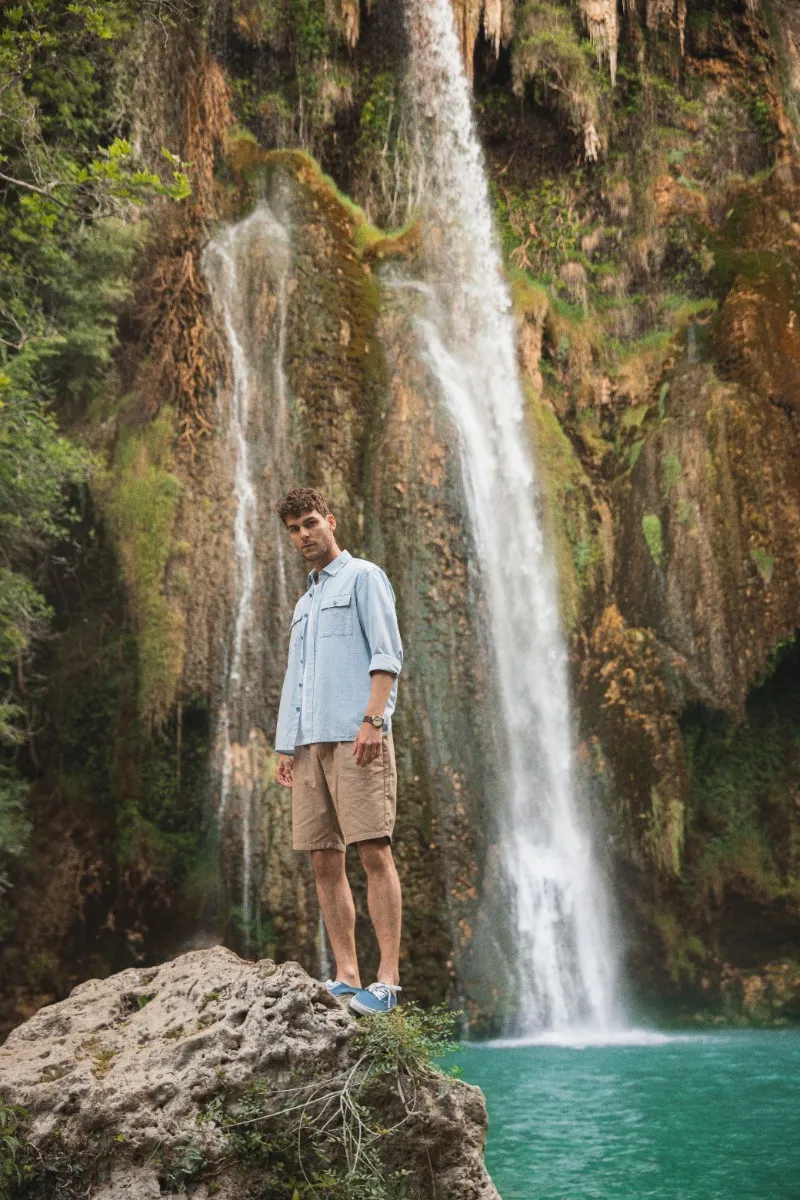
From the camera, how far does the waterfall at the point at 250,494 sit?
917 cm

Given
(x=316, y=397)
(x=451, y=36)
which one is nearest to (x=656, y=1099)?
(x=316, y=397)

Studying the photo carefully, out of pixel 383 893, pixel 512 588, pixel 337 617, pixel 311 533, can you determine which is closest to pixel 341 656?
pixel 337 617

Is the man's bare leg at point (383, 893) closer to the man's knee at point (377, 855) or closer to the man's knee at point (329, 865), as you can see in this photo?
the man's knee at point (377, 855)

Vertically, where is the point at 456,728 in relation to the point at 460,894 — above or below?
above

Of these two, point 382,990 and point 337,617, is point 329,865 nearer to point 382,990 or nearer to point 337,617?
point 382,990

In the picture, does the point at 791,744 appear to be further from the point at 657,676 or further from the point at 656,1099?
the point at 656,1099

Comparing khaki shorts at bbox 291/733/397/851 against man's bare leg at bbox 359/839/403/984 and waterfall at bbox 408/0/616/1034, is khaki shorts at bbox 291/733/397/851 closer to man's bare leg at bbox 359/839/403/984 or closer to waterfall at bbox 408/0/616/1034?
man's bare leg at bbox 359/839/403/984

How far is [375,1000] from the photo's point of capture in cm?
335

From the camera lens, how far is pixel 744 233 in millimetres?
12750

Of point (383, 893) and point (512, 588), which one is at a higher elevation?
point (512, 588)

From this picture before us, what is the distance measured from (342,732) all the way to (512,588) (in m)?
7.04

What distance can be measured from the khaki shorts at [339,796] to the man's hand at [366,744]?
0.11 ft

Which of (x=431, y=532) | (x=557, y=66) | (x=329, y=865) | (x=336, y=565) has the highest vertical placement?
(x=557, y=66)

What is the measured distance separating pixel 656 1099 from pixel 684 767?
453 cm
